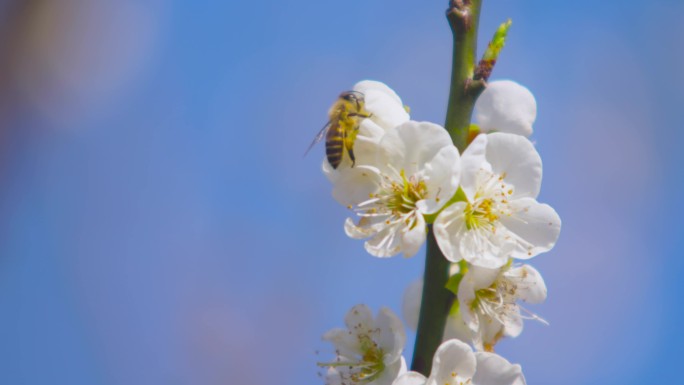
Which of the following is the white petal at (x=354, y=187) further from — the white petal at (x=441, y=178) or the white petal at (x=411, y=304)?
the white petal at (x=411, y=304)

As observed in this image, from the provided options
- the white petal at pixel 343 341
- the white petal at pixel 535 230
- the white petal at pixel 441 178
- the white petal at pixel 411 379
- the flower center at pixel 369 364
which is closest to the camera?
the white petal at pixel 411 379

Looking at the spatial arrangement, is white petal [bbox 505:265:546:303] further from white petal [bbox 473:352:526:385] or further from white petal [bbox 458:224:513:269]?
white petal [bbox 473:352:526:385]

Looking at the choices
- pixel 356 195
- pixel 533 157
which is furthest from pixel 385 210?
pixel 533 157

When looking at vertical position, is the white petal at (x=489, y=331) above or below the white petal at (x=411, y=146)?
below

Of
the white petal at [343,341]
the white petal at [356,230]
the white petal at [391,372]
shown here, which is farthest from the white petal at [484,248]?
the white petal at [343,341]

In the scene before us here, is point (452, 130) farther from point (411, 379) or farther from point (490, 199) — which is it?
point (411, 379)

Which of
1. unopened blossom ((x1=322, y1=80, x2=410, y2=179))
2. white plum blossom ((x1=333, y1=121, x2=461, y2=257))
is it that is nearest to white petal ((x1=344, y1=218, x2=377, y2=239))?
white plum blossom ((x1=333, y1=121, x2=461, y2=257))
